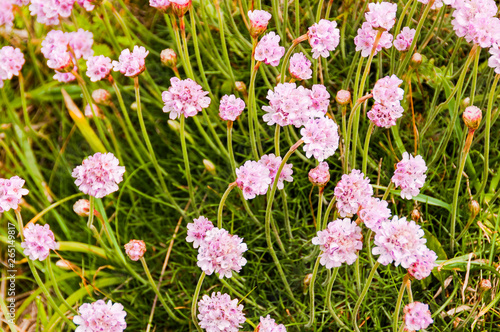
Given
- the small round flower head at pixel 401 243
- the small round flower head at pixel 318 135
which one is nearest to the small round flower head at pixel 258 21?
the small round flower head at pixel 318 135

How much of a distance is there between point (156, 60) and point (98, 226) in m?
0.68

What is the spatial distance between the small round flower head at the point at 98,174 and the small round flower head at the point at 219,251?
0.82 feet

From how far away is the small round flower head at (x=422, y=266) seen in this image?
874 mm

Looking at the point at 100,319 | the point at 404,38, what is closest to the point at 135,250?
the point at 100,319

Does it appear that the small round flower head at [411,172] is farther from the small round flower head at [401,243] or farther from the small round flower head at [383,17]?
the small round flower head at [383,17]

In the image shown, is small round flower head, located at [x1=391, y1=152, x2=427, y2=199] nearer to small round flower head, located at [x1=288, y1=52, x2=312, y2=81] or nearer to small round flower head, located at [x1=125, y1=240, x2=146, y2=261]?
small round flower head, located at [x1=288, y1=52, x2=312, y2=81]

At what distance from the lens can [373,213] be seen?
93cm

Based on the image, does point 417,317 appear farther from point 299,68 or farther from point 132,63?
point 132,63

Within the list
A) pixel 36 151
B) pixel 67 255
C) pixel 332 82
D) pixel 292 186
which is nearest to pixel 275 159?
pixel 292 186

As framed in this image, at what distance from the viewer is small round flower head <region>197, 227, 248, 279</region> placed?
98 cm

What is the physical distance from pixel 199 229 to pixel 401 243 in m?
0.44

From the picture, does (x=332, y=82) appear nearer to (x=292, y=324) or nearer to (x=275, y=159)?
(x=275, y=159)

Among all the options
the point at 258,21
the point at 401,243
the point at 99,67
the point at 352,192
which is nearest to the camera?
the point at 401,243

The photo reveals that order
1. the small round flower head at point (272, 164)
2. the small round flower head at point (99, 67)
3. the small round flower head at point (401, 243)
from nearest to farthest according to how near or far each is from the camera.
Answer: the small round flower head at point (401, 243) → the small round flower head at point (272, 164) → the small round flower head at point (99, 67)
